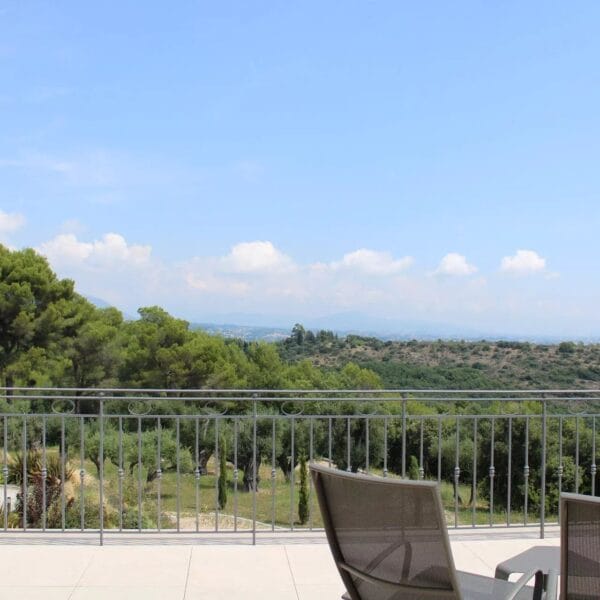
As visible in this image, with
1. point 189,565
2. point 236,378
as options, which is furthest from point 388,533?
point 236,378

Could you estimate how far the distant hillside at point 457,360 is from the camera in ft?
73.6

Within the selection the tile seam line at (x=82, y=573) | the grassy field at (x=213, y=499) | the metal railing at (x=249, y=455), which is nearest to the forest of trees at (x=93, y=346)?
the metal railing at (x=249, y=455)

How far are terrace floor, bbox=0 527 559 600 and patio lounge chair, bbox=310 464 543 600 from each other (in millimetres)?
1477

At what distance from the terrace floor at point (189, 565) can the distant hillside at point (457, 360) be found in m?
16.5

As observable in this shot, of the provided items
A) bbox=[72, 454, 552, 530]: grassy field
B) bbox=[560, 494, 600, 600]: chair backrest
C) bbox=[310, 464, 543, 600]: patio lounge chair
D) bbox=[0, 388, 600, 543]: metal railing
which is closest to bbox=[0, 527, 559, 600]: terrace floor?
bbox=[310, 464, 543, 600]: patio lounge chair

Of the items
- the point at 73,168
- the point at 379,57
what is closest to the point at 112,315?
the point at 73,168

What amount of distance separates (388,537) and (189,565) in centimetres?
232

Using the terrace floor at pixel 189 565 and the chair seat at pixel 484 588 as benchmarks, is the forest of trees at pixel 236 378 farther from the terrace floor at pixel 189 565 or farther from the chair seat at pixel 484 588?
the chair seat at pixel 484 588

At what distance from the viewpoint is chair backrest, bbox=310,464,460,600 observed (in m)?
2.10

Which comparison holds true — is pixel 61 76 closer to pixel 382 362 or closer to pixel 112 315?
pixel 112 315

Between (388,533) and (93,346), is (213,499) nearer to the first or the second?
(93,346)

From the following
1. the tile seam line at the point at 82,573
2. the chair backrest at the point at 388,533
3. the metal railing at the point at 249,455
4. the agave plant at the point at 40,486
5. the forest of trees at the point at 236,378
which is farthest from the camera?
the forest of trees at the point at 236,378

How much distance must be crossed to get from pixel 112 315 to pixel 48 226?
11.1 m

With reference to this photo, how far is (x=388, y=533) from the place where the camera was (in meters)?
2.19
